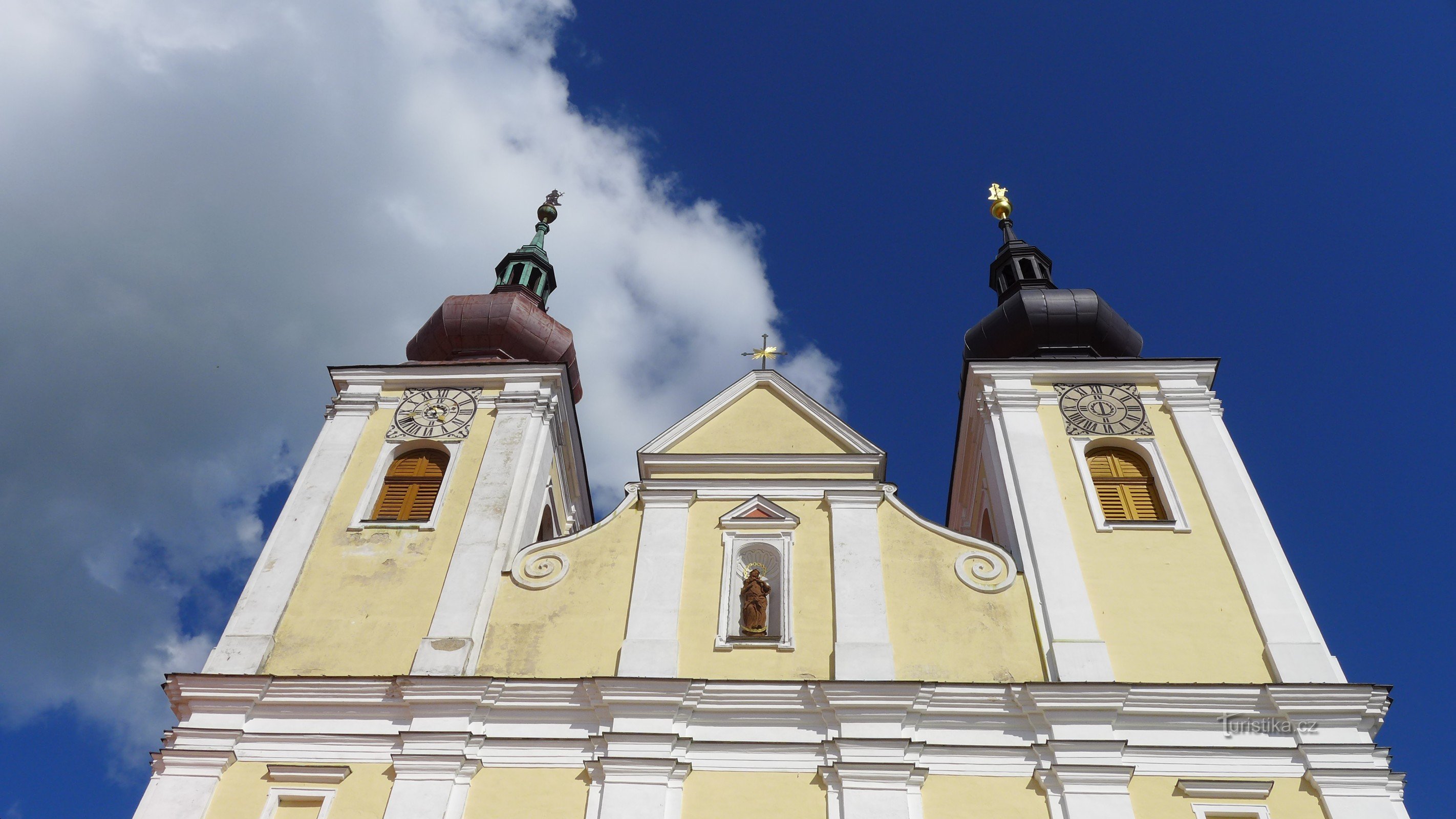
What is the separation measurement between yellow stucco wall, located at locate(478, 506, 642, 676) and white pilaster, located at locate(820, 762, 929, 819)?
2.53 m

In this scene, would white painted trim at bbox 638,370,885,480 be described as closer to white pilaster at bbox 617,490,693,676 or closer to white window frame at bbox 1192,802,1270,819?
white pilaster at bbox 617,490,693,676

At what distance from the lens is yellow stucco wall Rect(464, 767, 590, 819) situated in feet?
34.2

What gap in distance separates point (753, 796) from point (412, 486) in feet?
20.0

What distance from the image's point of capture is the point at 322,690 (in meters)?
11.4

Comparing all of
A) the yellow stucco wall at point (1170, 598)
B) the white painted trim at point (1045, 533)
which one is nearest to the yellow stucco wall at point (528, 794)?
the white painted trim at point (1045, 533)

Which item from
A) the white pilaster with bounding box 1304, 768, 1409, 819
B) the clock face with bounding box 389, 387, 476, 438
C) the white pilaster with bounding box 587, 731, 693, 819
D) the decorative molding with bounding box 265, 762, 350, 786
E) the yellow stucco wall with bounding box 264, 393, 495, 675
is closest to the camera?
the white pilaster with bounding box 1304, 768, 1409, 819

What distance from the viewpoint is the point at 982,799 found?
34.2ft

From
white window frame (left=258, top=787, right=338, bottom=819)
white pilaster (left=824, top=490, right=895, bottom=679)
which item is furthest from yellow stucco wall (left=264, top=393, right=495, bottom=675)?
white pilaster (left=824, top=490, right=895, bottom=679)

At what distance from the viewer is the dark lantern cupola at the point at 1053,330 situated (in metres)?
16.6

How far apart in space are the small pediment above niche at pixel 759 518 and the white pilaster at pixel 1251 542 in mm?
4844

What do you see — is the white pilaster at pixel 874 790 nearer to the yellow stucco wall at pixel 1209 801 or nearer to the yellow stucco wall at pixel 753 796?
the yellow stucco wall at pixel 753 796

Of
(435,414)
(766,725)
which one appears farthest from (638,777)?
(435,414)

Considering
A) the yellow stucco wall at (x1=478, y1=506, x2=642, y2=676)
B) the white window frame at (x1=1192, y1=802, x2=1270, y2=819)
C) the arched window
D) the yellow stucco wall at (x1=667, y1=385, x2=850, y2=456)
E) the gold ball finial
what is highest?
the gold ball finial

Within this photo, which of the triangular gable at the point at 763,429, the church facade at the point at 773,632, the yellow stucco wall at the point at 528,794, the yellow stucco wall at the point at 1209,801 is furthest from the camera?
the triangular gable at the point at 763,429
